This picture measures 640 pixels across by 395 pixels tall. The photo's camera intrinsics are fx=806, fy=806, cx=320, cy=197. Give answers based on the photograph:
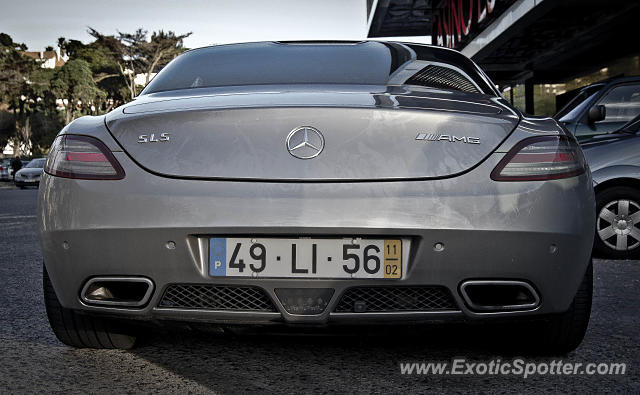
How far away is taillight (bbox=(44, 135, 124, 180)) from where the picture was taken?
8.74 feet

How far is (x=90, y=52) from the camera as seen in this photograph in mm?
69938

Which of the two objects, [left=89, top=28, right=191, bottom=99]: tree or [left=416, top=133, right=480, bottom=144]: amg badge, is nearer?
[left=416, top=133, right=480, bottom=144]: amg badge

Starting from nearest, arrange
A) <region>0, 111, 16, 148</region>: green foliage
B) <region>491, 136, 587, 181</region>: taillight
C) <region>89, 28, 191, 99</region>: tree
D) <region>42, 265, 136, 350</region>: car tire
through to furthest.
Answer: <region>491, 136, 587, 181</region>: taillight
<region>42, 265, 136, 350</region>: car tire
<region>89, 28, 191, 99</region>: tree
<region>0, 111, 16, 148</region>: green foliage

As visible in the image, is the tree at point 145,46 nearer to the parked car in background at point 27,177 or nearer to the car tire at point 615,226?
the parked car in background at point 27,177

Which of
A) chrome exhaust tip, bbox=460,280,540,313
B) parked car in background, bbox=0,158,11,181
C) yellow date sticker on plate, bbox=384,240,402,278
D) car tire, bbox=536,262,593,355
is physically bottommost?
parked car in background, bbox=0,158,11,181

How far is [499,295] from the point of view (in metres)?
Answer: 2.66

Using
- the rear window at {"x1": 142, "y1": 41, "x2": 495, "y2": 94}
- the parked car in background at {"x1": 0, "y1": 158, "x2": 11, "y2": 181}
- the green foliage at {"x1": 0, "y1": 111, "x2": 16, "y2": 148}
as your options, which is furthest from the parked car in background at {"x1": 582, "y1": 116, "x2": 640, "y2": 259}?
the green foliage at {"x1": 0, "y1": 111, "x2": 16, "y2": 148}

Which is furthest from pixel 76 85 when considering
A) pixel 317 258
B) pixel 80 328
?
pixel 317 258

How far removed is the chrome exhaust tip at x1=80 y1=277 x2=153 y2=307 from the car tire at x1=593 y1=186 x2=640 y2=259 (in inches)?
175

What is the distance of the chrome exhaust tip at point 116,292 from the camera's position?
262 cm

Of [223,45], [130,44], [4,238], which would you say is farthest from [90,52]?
[223,45]

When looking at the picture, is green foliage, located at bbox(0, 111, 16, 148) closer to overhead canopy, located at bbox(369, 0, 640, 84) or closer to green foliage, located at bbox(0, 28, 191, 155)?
green foliage, located at bbox(0, 28, 191, 155)

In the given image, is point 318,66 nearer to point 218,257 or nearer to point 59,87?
point 218,257

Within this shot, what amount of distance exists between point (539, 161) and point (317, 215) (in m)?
0.77
